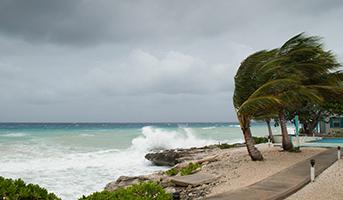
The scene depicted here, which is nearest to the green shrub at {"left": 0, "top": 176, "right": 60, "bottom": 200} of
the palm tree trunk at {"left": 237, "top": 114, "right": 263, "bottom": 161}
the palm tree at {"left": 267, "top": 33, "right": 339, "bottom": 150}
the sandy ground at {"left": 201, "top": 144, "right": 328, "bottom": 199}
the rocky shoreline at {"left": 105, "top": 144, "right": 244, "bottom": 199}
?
the rocky shoreline at {"left": 105, "top": 144, "right": 244, "bottom": 199}

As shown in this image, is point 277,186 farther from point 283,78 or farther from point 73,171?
point 73,171

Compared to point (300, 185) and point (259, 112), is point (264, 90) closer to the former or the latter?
point (259, 112)

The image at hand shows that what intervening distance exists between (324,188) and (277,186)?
1.34 meters

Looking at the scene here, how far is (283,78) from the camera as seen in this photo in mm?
15086

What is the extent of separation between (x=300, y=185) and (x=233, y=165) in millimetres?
5193

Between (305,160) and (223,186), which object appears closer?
(223,186)

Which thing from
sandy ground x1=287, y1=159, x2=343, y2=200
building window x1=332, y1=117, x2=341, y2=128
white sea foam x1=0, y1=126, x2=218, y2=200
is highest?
building window x1=332, y1=117, x2=341, y2=128

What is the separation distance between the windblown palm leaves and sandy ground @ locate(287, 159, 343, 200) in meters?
3.60

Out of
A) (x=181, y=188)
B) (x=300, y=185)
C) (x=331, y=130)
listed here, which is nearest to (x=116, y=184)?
(x=181, y=188)

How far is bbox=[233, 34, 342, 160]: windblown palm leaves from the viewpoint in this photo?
46.5ft

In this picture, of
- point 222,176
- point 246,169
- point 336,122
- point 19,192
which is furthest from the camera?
point 336,122

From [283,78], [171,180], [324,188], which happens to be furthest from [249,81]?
[324,188]

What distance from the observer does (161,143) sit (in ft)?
135

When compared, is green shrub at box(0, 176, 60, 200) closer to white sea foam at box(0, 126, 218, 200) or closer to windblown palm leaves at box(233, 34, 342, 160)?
white sea foam at box(0, 126, 218, 200)
